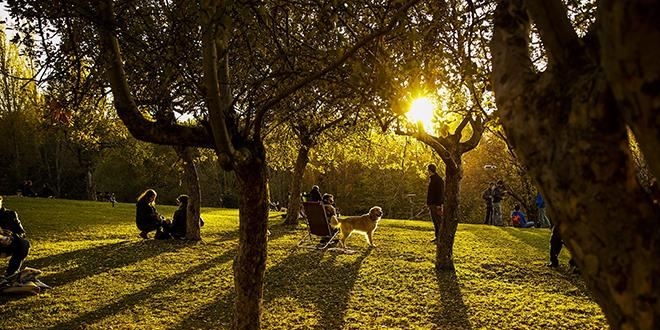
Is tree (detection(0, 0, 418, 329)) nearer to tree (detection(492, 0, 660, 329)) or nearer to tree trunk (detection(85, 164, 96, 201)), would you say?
tree (detection(492, 0, 660, 329))

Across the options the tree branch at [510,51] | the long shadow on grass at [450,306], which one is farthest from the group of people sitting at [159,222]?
the tree branch at [510,51]

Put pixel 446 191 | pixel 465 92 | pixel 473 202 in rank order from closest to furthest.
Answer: pixel 465 92
pixel 446 191
pixel 473 202

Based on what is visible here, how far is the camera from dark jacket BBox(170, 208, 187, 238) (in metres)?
14.2

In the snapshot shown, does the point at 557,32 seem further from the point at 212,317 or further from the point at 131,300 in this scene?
the point at 131,300

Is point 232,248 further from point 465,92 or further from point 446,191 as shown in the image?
point 465,92

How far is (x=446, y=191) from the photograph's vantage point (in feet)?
34.5

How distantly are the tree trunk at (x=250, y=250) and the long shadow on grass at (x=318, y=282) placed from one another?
1559 millimetres

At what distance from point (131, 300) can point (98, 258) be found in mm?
4195

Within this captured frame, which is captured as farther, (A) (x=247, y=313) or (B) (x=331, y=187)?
(B) (x=331, y=187)

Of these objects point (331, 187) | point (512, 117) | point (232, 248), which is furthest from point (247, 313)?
point (331, 187)

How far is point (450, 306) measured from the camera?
7719 millimetres

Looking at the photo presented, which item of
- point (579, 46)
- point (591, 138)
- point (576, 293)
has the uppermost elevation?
point (579, 46)

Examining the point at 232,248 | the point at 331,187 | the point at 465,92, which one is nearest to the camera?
the point at 465,92

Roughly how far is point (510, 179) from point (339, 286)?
36.0 meters
